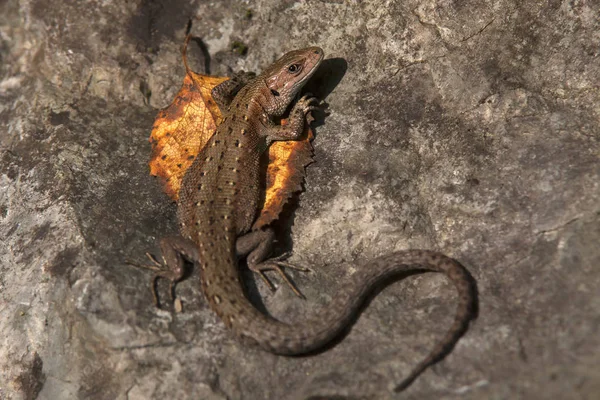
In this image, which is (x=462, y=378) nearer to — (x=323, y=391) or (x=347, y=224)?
(x=323, y=391)

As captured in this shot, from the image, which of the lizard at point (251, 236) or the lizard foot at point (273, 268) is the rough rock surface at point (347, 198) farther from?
the lizard at point (251, 236)

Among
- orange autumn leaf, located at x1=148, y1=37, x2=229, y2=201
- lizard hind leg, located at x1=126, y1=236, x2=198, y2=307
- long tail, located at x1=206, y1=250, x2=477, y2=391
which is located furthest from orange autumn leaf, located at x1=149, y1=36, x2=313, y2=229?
long tail, located at x1=206, y1=250, x2=477, y2=391

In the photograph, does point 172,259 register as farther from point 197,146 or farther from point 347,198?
point 347,198

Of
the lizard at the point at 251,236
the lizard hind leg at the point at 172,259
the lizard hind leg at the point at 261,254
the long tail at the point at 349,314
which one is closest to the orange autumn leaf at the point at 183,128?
the lizard at the point at 251,236

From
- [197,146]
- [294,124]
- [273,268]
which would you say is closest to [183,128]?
[197,146]

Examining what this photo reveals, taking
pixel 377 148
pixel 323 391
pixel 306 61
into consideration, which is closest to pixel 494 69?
pixel 377 148

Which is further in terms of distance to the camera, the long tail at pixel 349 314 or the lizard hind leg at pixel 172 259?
the lizard hind leg at pixel 172 259
